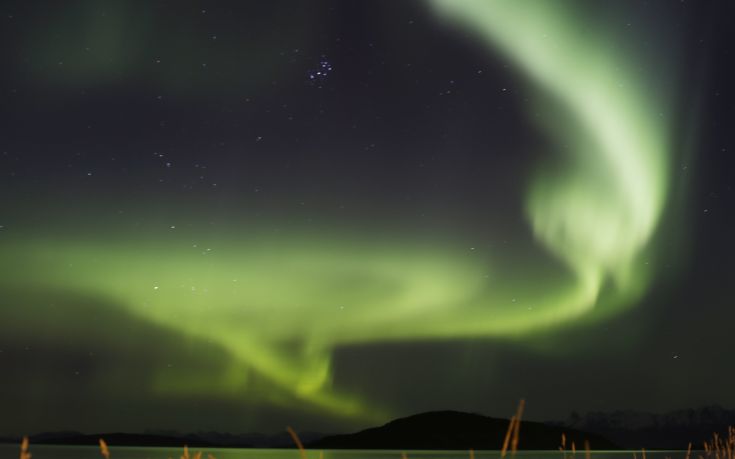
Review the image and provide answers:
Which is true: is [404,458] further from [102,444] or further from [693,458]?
[693,458]

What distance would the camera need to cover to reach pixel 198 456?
4.93 metres

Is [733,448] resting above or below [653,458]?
below

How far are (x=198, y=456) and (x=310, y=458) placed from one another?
175 meters

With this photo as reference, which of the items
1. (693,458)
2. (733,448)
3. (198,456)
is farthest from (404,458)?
(693,458)

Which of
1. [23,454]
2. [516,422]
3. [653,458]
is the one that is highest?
[653,458]

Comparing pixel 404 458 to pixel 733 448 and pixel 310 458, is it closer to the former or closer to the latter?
pixel 733 448

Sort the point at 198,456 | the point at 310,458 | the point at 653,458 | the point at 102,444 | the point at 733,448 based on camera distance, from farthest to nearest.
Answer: the point at 310,458, the point at 653,458, the point at 733,448, the point at 198,456, the point at 102,444

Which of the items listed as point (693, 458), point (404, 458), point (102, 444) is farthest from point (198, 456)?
point (693, 458)

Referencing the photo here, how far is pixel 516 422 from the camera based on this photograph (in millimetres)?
3990

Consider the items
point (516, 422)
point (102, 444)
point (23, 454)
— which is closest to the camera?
point (23, 454)

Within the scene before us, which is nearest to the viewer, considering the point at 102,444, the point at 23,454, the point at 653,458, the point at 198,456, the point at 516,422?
the point at 23,454

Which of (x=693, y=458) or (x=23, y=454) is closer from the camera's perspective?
(x=23, y=454)

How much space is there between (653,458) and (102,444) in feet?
534

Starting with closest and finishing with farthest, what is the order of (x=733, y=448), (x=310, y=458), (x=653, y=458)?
(x=733, y=448) → (x=653, y=458) → (x=310, y=458)
